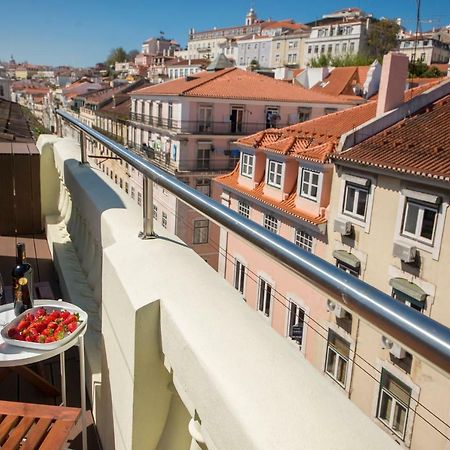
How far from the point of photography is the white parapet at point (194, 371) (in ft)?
2.65

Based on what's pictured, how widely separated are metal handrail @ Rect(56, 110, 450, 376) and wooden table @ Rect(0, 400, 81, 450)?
0.79 meters

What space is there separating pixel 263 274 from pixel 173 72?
5980 cm

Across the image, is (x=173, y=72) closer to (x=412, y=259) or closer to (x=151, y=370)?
(x=412, y=259)

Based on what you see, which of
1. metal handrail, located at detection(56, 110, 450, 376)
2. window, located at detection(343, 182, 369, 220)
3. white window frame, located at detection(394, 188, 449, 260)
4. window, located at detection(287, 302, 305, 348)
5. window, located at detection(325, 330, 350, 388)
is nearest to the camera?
metal handrail, located at detection(56, 110, 450, 376)

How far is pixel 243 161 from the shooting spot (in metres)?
18.9

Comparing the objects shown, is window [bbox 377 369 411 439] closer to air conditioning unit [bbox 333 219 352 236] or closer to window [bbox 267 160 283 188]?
air conditioning unit [bbox 333 219 352 236]

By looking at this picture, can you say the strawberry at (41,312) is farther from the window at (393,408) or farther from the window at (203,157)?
the window at (203,157)

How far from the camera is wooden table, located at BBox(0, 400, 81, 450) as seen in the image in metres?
1.29

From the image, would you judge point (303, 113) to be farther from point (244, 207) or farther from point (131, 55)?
point (131, 55)

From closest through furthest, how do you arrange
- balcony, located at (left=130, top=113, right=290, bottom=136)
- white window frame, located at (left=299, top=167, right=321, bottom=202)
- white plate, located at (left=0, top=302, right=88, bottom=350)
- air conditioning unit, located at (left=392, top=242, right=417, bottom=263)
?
white plate, located at (left=0, top=302, right=88, bottom=350), air conditioning unit, located at (left=392, top=242, right=417, bottom=263), white window frame, located at (left=299, top=167, right=321, bottom=202), balcony, located at (left=130, top=113, right=290, bottom=136)

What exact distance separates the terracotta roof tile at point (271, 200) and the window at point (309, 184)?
591 millimetres

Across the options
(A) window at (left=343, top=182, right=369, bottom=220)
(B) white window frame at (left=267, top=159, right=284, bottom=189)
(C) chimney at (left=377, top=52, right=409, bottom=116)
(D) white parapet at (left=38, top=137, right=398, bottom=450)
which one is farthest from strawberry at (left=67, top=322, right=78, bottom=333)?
(B) white window frame at (left=267, top=159, right=284, bottom=189)

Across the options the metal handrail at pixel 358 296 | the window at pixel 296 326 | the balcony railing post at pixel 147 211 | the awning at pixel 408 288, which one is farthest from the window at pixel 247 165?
the metal handrail at pixel 358 296

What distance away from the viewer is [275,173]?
55.3 feet
